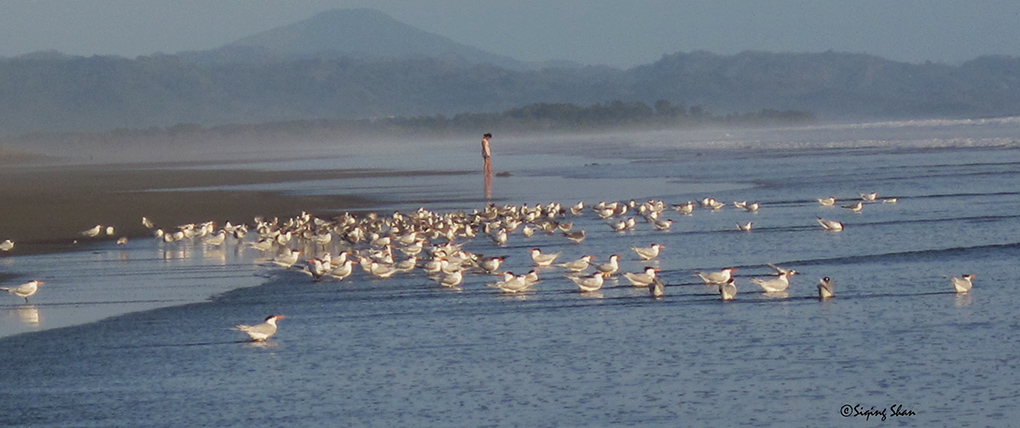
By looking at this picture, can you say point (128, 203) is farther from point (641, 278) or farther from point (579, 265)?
point (641, 278)

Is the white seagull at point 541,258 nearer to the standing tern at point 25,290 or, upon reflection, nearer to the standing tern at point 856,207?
the standing tern at point 25,290

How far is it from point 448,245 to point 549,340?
6.27m

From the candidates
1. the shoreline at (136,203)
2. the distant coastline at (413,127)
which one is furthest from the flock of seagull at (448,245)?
the distant coastline at (413,127)

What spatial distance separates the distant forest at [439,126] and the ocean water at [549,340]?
304ft

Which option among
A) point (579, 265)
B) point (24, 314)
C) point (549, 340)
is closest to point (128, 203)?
point (24, 314)

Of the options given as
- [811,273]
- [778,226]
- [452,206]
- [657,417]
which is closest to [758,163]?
[452,206]

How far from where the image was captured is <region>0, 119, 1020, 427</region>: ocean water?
349 inches

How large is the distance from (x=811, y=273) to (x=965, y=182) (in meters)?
15.0

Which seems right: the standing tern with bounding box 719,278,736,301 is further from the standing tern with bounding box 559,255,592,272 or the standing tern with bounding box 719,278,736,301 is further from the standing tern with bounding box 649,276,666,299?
the standing tern with bounding box 559,255,592,272

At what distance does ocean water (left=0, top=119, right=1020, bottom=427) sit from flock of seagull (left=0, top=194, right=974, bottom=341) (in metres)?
0.20

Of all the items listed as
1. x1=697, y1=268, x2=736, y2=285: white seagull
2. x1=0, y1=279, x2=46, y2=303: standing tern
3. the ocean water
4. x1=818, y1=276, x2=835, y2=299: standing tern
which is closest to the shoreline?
the ocean water

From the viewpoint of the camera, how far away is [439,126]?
125 metres

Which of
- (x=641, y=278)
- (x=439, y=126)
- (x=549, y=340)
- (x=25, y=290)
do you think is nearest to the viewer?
(x=549, y=340)

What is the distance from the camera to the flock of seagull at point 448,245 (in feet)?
46.7
